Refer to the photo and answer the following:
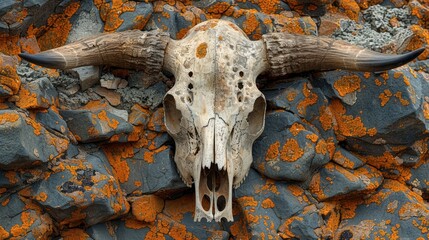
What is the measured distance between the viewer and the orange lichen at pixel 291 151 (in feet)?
21.8

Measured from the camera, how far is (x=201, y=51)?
256 inches

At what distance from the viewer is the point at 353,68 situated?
6535mm

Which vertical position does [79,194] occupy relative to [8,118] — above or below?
below

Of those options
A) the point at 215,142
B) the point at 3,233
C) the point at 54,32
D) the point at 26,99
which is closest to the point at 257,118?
the point at 215,142

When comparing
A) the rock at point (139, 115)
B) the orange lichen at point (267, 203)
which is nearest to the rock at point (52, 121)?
the rock at point (139, 115)

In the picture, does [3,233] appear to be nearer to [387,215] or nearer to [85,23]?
[85,23]

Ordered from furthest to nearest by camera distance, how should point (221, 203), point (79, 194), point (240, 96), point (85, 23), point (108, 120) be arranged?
point (85, 23) < point (108, 120) < point (221, 203) < point (240, 96) < point (79, 194)

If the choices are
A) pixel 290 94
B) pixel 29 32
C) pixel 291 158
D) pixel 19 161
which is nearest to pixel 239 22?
pixel 290 94

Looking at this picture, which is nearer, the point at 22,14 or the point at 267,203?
the point at 267,203

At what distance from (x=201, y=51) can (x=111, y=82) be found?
3.39 ft

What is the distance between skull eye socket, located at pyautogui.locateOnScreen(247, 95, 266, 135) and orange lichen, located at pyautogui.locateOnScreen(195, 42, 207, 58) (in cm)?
67

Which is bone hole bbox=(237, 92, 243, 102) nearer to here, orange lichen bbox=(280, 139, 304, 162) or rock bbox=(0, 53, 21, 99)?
orange lichen bbox=(280, 139, 304, 162)

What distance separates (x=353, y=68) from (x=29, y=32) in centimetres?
319

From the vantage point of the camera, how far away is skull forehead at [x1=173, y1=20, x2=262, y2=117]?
20.6 feet
